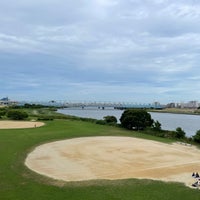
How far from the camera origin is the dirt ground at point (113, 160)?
20469 mm

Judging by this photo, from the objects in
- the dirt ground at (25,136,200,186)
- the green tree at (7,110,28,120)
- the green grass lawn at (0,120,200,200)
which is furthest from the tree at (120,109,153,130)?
the green grass lawn at (0,120,200,200)

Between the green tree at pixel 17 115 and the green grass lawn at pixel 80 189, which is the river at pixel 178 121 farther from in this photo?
the green grass lawn at pixel 80 189

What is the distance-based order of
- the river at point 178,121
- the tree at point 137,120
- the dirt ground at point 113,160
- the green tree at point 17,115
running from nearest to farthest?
the dirt ground at point 113,160 → the tree at point 137,120 → the green tree at point 17,115 → the river at point 178,121

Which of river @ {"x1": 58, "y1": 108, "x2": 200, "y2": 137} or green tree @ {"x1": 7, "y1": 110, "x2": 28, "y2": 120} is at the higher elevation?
green tree @ {"x1": 7, "y1": 110, "x2": 28, "y2": 120}

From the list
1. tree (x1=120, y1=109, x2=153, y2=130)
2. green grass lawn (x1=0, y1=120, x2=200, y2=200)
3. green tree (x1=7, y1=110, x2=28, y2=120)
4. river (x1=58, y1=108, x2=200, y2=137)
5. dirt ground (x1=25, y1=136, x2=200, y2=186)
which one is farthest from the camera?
river (x1=58, y1=108, x2=200, y2=137)

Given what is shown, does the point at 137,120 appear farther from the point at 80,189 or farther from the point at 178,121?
the point at 178,121

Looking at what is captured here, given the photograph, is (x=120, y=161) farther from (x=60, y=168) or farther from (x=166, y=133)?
(x=166, y=133)

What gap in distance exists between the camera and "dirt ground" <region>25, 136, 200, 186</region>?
67.2ft

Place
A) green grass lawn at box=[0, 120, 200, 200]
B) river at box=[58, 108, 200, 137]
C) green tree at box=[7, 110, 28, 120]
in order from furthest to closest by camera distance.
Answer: river at box=[58, 108, 200, 137], green tree at box=[7, 110, 28, 120], green grass lawn at box=[0, 120, 200, 200]

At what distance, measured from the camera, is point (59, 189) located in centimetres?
1666

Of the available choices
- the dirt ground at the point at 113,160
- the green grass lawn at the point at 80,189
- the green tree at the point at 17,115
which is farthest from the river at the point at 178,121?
the green grass lawn at the point at 80,189

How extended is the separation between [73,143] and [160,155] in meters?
10.4

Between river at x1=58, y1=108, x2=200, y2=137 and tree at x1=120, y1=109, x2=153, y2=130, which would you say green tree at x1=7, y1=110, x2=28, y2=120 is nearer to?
tree at x1=120, y1=109, x2=153, y2=130

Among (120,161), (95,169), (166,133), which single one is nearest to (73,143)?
(120,161)
